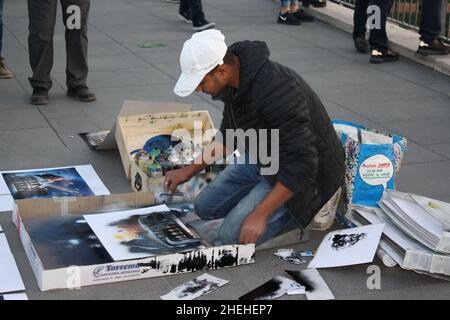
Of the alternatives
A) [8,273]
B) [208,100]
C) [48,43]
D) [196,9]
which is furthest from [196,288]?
[196,9]

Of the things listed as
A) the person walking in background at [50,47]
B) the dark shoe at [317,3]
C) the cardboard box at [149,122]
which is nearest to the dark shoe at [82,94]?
the person walking in background at [50,47]

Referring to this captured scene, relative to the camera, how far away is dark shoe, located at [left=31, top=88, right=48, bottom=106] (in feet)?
20.1

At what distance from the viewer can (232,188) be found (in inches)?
166

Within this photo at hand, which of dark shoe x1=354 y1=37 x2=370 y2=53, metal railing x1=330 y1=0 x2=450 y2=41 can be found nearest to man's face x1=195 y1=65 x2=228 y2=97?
dark shoe x1=354 y1=37 x2=370 y2=53

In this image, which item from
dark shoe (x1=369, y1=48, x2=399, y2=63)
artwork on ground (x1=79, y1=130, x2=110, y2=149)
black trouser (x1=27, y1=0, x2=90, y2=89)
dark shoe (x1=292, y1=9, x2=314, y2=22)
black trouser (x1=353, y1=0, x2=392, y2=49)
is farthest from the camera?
dark shoe (x1=292, y1=9, x2=314, y2=22)

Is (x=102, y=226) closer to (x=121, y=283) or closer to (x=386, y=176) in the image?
(x=121, y=283)

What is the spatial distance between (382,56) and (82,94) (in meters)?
2.86

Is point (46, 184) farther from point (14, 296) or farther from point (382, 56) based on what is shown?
point (382, 56)

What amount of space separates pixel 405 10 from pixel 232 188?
519 centimetres

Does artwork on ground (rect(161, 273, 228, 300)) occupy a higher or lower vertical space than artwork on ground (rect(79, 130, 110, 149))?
higher

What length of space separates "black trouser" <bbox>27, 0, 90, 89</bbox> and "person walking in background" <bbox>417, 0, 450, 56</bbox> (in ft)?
9.96

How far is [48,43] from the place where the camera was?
6.04 meters

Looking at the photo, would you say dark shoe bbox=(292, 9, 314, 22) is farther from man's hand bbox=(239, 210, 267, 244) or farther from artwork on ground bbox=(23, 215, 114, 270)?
man's hand bbox=(239, 210, 267, 244)
